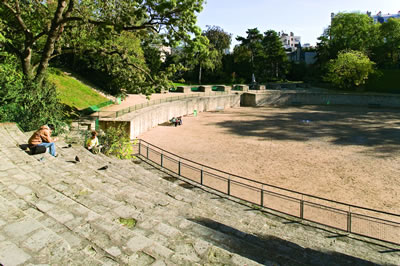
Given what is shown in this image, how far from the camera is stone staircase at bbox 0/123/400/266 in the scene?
5609 millimetres

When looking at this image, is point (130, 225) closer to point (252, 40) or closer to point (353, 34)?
point (353, 34)

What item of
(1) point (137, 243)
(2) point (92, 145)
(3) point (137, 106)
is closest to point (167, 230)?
(1) point (137, 243)

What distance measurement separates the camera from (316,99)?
56.5m

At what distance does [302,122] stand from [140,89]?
2050cm

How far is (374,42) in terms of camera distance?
221 feet

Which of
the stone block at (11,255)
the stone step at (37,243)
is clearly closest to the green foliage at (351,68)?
the stone step at (37,243)

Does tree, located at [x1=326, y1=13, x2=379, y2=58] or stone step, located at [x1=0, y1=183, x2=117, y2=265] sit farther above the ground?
tree, located at [x1=326, y1=13, x2=379, y2=58]

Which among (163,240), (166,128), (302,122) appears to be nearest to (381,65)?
(302,122)

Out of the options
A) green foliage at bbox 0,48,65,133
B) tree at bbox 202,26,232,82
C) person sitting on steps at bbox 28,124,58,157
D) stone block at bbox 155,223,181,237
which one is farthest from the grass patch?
tree at bbox 202,26,232,82

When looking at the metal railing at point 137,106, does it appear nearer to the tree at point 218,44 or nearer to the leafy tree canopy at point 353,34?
the tree at point 218,44

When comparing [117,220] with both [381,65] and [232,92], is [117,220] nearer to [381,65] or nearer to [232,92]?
[232,92]

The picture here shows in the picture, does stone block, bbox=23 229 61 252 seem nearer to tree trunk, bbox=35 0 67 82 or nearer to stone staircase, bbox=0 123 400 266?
stone staircase, bbox=0 123 400 266

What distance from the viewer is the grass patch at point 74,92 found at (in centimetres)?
2860

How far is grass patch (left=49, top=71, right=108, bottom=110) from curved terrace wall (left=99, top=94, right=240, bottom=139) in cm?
558
